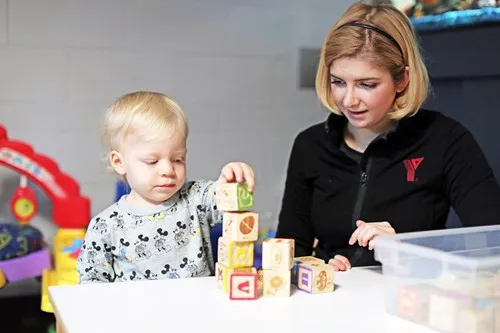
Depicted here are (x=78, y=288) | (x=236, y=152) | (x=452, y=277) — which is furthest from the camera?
(x=236, y=152)

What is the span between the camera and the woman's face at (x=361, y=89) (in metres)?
1.46

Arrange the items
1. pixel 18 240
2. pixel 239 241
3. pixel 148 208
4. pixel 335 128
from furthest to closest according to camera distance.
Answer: pixel 18 240
pixel 335 128
pixel 148 208
pixel 239 241

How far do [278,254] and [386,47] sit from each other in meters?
0.55

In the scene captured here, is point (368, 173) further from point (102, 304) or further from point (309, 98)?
point (309, 98)

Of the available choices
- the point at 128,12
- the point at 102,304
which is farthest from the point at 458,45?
the point at 102,304

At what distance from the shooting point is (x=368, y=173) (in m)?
1.55

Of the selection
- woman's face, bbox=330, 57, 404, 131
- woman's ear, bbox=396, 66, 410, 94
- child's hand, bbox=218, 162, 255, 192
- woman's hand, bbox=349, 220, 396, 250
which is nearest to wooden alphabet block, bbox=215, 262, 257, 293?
child's hand, bbox=218, 162, 255, 192

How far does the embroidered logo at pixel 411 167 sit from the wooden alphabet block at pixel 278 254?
494 mm

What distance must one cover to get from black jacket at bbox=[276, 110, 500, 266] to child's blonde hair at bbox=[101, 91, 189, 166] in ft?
1.30

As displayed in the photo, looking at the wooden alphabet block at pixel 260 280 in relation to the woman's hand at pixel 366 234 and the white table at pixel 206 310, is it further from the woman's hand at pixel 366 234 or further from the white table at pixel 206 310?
the woman's hand at pixel 366 234

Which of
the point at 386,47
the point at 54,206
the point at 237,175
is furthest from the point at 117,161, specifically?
the point at 54,206

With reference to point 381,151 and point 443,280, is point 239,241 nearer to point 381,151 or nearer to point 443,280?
point 443,280

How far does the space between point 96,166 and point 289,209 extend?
1.01 m

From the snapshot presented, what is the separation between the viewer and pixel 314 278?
3.71 feet
